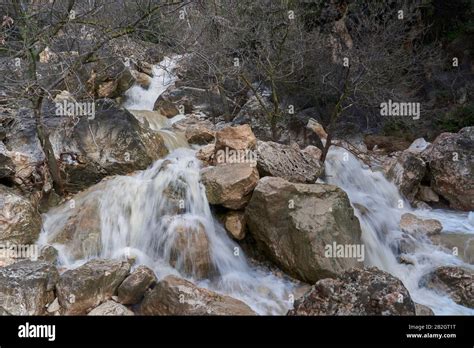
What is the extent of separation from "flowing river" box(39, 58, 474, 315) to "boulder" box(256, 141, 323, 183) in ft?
3.87

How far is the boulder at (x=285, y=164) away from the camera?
673 cm

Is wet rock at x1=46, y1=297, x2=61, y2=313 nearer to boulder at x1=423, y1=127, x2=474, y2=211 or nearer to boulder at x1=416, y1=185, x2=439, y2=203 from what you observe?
boulder at x1=416, y1=185, x2=439, y2=203

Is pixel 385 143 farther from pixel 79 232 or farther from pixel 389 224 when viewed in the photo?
pixel 79 232

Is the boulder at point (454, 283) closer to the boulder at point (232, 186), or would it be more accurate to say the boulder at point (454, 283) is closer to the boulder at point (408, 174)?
the boulder at point (408, 174)

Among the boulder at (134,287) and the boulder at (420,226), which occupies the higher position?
the boulder at (420,226)

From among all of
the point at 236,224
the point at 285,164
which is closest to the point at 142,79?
the point at 285,164

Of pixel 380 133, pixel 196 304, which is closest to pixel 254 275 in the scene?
pixel 196 304

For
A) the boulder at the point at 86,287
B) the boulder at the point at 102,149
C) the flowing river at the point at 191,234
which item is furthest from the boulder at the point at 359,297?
the boulder at the point at 102,149

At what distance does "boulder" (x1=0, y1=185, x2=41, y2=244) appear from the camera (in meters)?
5.39

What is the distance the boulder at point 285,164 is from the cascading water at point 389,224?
1.19 m

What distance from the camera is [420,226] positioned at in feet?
22.0

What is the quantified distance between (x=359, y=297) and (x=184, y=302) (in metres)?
2.06
